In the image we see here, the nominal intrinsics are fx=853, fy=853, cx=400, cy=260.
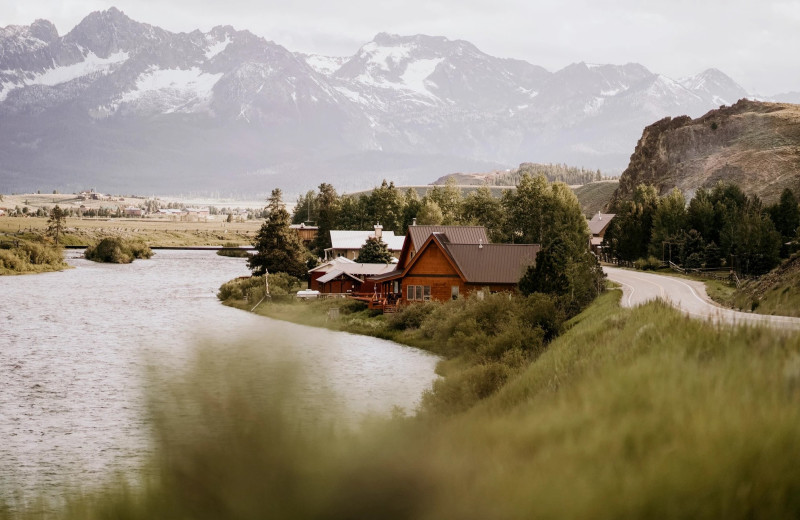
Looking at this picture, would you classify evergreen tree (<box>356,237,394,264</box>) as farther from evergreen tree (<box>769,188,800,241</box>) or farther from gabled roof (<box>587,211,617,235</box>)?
gabled roof (<box>587,211,617,235</box>)

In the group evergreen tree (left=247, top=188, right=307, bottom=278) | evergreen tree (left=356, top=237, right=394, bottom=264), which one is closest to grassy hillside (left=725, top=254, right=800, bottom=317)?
evergreen tree (left=356, top=237, right=394, bottom=264)

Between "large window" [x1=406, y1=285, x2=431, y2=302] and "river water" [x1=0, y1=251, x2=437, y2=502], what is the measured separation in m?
7.23

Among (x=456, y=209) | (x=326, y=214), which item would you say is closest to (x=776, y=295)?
(x=456, y=209)

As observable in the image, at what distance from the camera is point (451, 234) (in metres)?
67.7

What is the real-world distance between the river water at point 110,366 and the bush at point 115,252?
53.8m

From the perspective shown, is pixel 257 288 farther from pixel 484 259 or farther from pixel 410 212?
pixel 410 212

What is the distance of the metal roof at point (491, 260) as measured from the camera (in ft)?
193

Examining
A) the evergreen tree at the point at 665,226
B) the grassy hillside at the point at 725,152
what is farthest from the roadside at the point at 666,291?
the grassy hillside at the point at 725,152

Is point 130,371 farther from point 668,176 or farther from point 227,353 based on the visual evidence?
point 668,176

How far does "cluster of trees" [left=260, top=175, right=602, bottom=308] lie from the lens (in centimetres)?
4650

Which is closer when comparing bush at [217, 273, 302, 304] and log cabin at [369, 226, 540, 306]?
log cabin at [369, 226, 540, 306]

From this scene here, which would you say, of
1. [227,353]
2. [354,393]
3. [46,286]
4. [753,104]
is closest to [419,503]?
[227,353]

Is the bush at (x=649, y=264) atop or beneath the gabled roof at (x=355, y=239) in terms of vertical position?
beneath

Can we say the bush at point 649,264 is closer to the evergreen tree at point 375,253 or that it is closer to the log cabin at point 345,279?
the log cabin at point 345,279
